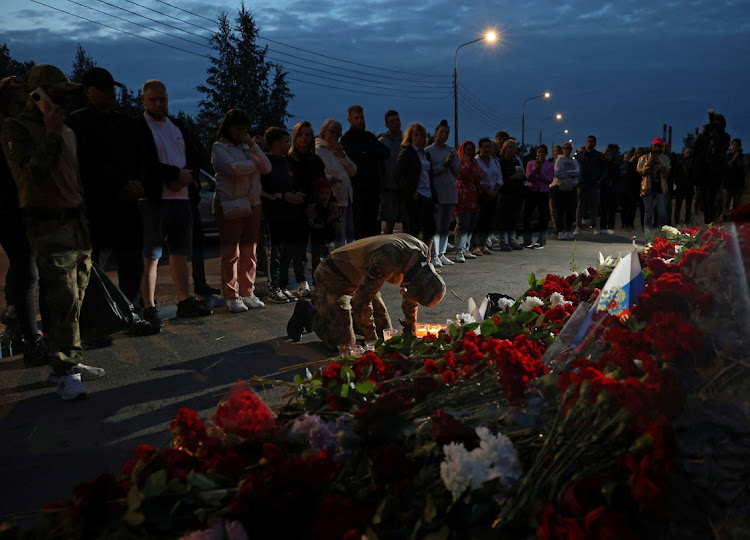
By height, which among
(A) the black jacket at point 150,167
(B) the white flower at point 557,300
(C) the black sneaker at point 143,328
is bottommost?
(C) the black sneaker at point 143,328

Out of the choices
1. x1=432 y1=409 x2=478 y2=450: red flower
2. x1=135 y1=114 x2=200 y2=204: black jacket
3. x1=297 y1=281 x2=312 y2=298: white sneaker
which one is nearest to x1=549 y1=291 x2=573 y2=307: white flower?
x1=432 y1=409 x2=478 y2=450: red flower

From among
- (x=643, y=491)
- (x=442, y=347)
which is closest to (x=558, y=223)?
(x=442, y=347)

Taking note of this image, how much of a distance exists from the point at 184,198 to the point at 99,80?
1.28m

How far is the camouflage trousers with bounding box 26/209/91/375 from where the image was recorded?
435 centimetres

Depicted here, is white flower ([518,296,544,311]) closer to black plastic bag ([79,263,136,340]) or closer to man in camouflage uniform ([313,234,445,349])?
man in camouflage uniform ([313,234,445,349])

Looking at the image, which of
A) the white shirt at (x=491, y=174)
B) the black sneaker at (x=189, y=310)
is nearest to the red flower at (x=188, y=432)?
the black sneaker at (x=189, y=310)

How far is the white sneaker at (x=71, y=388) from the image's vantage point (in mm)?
4312

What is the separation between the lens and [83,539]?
1511mm

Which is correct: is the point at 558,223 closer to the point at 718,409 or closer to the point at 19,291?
the point at 19,291

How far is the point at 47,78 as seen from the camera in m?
4.28

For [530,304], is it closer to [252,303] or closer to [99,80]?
[99,80]

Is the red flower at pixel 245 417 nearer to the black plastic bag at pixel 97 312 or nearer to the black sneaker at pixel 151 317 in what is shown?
the black plastic bag at pixel 97 312

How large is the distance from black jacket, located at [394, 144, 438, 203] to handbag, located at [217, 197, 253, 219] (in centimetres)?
249

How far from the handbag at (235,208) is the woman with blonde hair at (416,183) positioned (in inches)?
98.1
